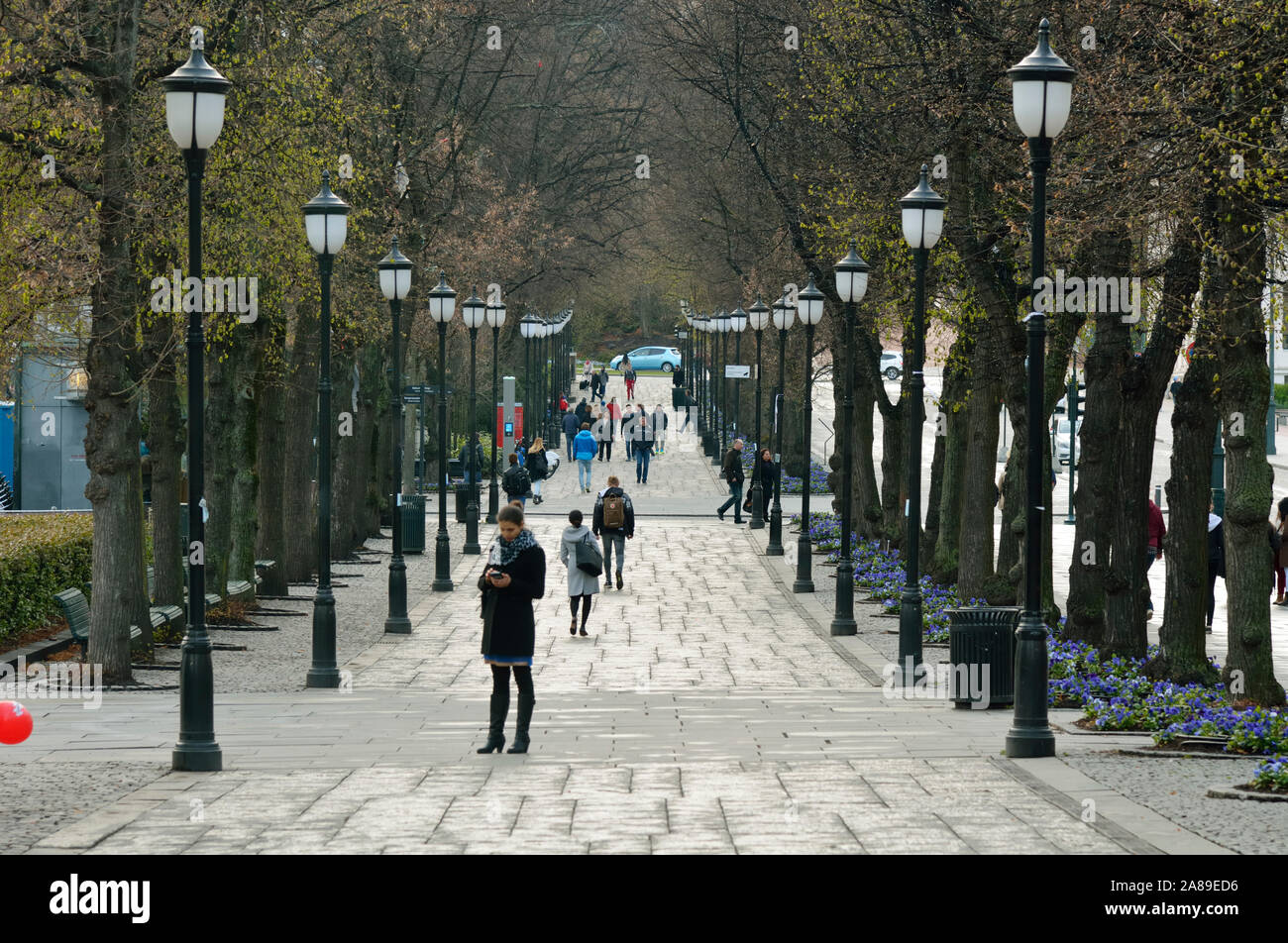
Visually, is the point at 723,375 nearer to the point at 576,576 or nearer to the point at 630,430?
the point at 630,430

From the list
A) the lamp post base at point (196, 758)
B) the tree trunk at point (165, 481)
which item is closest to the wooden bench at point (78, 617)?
the tree trunk at point (165, 481)

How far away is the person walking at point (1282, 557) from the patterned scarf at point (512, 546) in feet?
55.3

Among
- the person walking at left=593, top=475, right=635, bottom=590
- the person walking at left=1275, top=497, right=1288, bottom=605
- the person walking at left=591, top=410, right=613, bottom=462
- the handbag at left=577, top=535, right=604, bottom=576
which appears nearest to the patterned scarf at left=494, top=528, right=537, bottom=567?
the handbag at left=577, top=535, right=604, bottom=576

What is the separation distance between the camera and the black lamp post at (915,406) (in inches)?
683

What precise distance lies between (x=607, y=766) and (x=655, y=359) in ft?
343

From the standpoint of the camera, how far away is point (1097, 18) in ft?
51.5

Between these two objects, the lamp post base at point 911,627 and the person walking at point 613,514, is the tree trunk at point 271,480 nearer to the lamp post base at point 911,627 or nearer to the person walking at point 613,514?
the person walking at point 613,514

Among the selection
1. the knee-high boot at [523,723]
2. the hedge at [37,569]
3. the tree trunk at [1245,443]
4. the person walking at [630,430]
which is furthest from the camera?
the person walking at [630,430]

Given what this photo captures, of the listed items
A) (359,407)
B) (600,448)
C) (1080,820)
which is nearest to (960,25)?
(1080,820)

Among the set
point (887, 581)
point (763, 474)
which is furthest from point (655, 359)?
point (887, 581)

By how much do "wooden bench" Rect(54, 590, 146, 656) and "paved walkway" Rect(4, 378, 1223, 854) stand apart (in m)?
1.90

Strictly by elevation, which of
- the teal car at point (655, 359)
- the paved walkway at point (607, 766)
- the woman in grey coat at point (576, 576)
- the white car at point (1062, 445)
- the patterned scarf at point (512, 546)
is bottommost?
the paved walkway at point (607, 766)

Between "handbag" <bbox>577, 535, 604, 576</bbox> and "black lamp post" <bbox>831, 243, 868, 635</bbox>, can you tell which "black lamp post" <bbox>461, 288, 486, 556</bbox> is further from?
"handbag" <bbox>577, 535, 604, 576</bbox>
